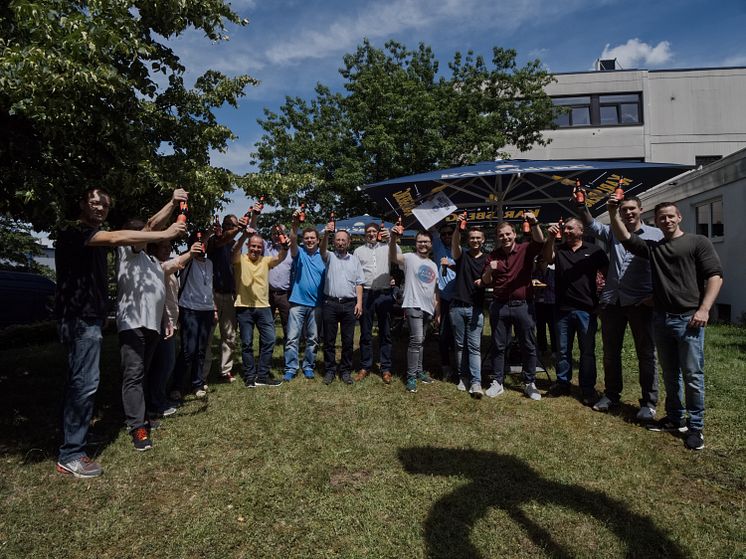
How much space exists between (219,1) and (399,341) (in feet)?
20.6

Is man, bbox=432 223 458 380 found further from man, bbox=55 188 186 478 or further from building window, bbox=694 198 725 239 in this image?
building window, bbox=694 198 725 239

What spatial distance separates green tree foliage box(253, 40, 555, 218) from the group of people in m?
11.2

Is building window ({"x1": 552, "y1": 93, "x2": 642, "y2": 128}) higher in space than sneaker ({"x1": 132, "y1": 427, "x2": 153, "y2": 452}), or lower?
higher

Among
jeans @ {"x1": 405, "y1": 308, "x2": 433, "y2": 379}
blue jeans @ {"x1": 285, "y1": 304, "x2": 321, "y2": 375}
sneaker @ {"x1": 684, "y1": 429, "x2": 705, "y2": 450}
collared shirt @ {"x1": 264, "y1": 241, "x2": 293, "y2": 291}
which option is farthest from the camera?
collared shirt @ {"x1": 264, "y1": 241, "x2": 293, "y2": 291}

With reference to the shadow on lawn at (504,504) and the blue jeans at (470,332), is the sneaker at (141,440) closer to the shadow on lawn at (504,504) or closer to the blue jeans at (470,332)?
the shadow on lawn at (504,504)

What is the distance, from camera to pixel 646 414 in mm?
4598

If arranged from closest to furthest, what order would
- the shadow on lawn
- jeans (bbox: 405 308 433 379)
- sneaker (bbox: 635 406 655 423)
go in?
the shadow on lawn < sneaker (bbox: 635 406 655 423) < jeans (bbox: 405 308 433 379)

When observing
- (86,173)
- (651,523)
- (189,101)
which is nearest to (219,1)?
(189,101)

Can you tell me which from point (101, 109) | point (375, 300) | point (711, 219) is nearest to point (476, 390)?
point (375, 300)

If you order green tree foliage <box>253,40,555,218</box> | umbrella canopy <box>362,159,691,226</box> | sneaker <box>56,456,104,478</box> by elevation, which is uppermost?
green tree foliage <box>253,40,555,218</box>

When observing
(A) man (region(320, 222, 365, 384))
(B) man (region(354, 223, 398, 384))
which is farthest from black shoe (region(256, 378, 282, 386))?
(B) man (region(354, 223, 398, 384))

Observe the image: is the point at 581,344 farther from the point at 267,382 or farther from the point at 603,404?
the point at 267,382

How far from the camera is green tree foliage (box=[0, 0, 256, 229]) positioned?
11.0ft

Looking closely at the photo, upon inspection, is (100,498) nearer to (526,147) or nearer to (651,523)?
(651,523)
